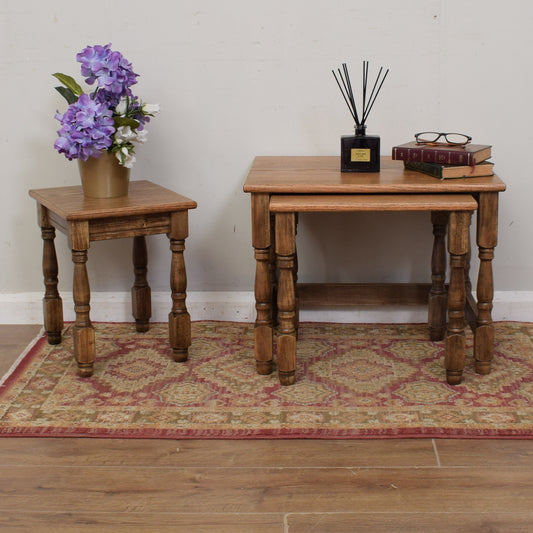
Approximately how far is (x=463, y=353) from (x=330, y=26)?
1.26m

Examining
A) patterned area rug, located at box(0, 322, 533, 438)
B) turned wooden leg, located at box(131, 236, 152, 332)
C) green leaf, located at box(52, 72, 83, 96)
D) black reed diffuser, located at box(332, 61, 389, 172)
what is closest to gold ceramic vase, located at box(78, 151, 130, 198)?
green leaf, located at box(52, 72, 83, 96)

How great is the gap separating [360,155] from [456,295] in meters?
0.55

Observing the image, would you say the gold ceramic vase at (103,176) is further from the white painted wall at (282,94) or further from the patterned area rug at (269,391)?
the patterned area rug at (269,391)

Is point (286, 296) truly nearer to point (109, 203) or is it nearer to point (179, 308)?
point (179, 308)

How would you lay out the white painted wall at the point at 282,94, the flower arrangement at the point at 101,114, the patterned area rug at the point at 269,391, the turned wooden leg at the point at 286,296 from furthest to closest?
1. the white painted wall at the point at 282,94
2. the flower arrangement at the point at 101,114
3. the turned wooden leg at the point at 286,296
4. the patterned area rug at the point at 269,391

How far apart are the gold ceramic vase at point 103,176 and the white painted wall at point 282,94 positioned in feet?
1.37

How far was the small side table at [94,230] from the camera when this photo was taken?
2.47m

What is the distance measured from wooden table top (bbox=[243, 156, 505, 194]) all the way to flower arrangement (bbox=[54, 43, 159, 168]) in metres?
0.43

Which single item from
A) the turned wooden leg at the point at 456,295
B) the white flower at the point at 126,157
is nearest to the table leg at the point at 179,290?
the white flower at the point at 126,157

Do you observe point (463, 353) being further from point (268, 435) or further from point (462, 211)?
point (268, 435)

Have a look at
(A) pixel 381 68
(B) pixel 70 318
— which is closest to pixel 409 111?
(A) pixel 381 68

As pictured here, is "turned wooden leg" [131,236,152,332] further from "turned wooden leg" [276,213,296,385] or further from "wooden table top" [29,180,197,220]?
"turned wooden leg" [276,213,296,385]

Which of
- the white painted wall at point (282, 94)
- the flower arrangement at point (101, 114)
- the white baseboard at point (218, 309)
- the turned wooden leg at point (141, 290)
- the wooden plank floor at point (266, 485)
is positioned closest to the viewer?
the wooden plank floor at point (266, 485)

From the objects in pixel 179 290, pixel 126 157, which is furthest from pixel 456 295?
pixel 126 157
